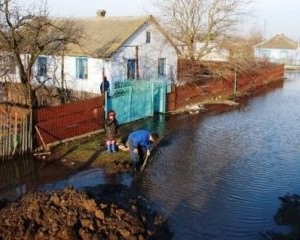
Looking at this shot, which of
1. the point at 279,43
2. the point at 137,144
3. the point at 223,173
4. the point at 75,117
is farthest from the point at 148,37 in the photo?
the point at 279,43

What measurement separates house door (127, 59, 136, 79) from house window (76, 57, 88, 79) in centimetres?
245

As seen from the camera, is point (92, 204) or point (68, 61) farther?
point (68, 61)

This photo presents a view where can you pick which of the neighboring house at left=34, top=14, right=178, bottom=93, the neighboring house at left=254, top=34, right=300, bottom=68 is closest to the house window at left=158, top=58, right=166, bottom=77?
the neighboring house at left=34, top=14, right=178, bottom=93

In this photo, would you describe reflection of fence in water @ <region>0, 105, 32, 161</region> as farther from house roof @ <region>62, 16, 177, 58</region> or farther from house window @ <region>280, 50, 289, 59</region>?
house window @ <region>280, 50, 289, 59</region>

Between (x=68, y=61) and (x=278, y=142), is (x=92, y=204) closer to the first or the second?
(x=278, y=142)

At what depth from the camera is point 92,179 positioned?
45.0ft

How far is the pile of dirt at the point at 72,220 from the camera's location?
8961 mm

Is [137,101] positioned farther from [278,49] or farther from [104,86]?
[278,49]

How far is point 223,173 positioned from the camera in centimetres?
1448

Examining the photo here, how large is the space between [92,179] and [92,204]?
4227 millimetres

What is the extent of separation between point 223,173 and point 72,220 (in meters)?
6.58

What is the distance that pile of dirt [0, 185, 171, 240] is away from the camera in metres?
8.96

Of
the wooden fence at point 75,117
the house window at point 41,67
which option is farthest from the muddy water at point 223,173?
the house window at point 41,67

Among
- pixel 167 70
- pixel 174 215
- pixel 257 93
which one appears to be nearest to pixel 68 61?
pixel 167 70
